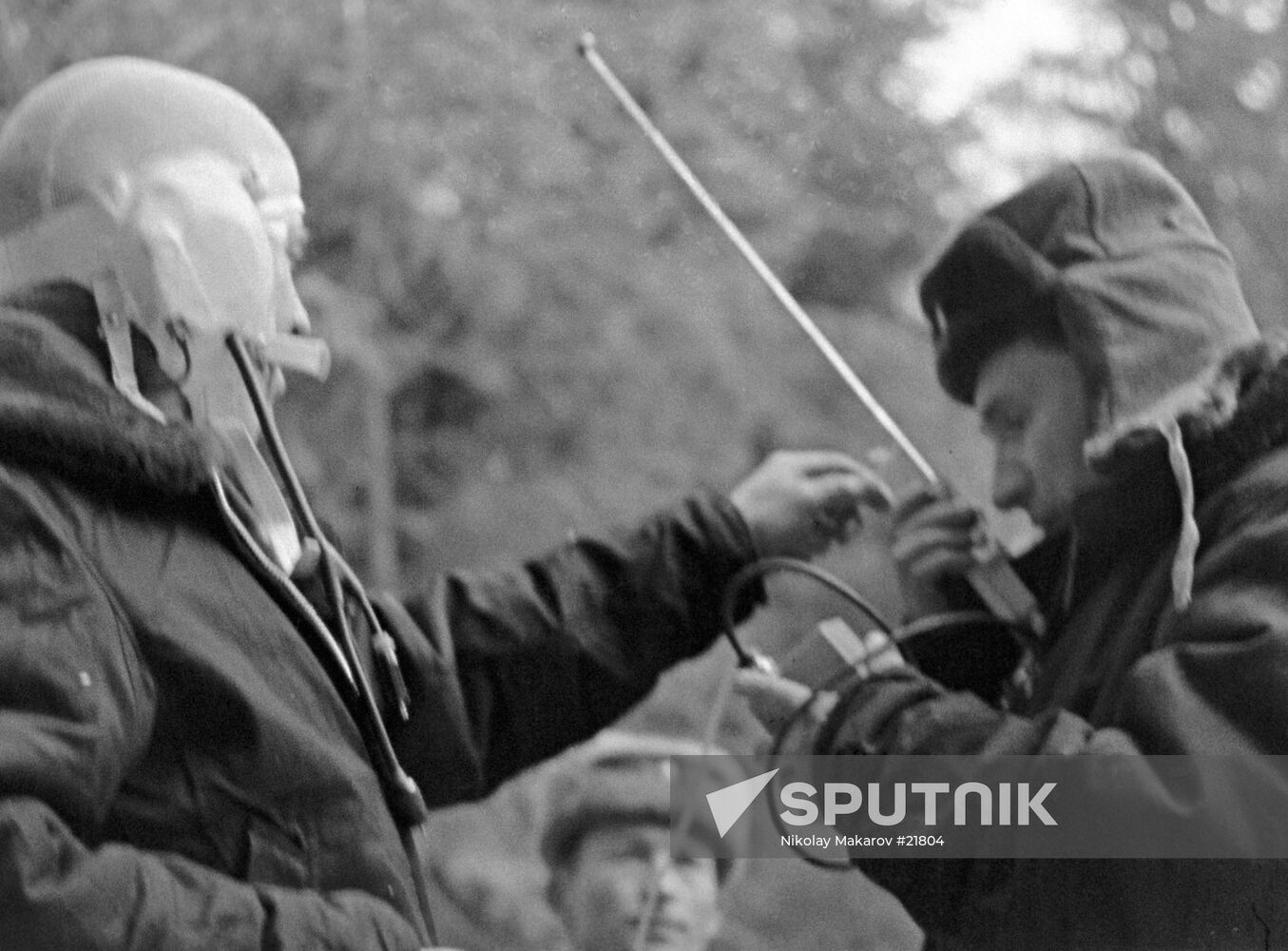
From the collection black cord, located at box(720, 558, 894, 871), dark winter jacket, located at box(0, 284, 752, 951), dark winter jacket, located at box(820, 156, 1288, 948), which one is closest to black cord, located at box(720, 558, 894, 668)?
black cord, located at box(720, 558, 894, 871)

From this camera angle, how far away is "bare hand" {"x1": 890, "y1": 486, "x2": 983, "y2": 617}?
3.68 feet

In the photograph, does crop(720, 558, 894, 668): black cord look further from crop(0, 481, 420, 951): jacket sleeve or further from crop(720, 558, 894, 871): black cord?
crop(0, 481, 420, 951): jacket sleeve

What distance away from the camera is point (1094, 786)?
3.08ft

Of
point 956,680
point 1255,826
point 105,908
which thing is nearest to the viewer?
point 105,908

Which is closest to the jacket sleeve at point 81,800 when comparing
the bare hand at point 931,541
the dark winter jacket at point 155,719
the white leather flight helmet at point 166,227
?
the dark winter jacket at point 155,719

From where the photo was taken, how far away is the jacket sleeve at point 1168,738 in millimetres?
906

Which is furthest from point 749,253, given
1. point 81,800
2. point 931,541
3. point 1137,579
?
point 81,800

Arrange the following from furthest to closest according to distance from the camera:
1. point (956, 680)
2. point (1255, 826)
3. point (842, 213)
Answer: point (842, 213) → point (956, 680) → point (1255, 826)

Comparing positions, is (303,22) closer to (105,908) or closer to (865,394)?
(865,394)

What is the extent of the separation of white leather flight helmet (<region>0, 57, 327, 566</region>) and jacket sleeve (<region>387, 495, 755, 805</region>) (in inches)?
7.0

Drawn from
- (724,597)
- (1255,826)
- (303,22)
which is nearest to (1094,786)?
(1255,826)

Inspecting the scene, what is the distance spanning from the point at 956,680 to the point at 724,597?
6.0 inches

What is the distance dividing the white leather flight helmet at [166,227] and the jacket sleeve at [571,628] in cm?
18

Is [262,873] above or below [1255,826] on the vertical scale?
above
